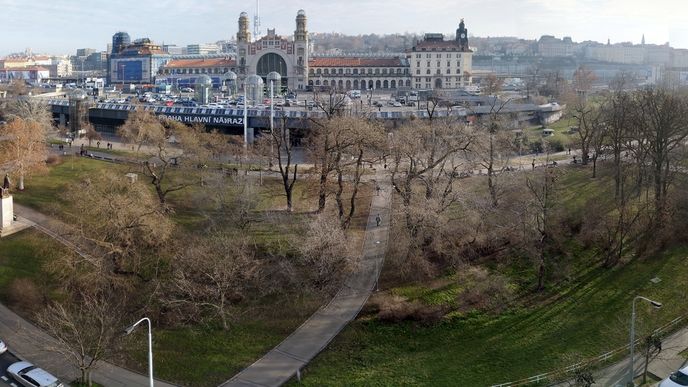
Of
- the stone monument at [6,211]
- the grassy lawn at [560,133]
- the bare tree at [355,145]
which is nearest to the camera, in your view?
the bare tree at [355,145]

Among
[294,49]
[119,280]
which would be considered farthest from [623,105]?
[294,49]

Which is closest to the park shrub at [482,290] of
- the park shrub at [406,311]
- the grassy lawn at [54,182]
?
the park shrub at [406,311]

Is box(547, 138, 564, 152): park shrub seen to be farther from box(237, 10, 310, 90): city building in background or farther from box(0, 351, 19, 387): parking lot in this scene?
box(237, 10, 310, 90): city building in background

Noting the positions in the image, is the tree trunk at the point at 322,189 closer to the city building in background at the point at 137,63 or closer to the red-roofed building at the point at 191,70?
the red-roofed building at the point at 191,70

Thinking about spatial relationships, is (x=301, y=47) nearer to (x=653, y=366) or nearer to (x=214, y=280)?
(x=214, y=280)

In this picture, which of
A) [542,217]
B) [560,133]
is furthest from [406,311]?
[560,133]

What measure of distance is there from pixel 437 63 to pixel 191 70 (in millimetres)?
54684

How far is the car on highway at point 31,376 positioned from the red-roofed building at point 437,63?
114 metres

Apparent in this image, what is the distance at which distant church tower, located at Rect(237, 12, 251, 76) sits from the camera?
13038 centimetres

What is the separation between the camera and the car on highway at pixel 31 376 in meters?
25.2

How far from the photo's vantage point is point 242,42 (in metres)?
131

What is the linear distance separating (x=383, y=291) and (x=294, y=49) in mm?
100674

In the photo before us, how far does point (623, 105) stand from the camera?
150 ft

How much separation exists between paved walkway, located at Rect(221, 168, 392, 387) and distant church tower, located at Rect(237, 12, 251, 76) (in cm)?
9907
